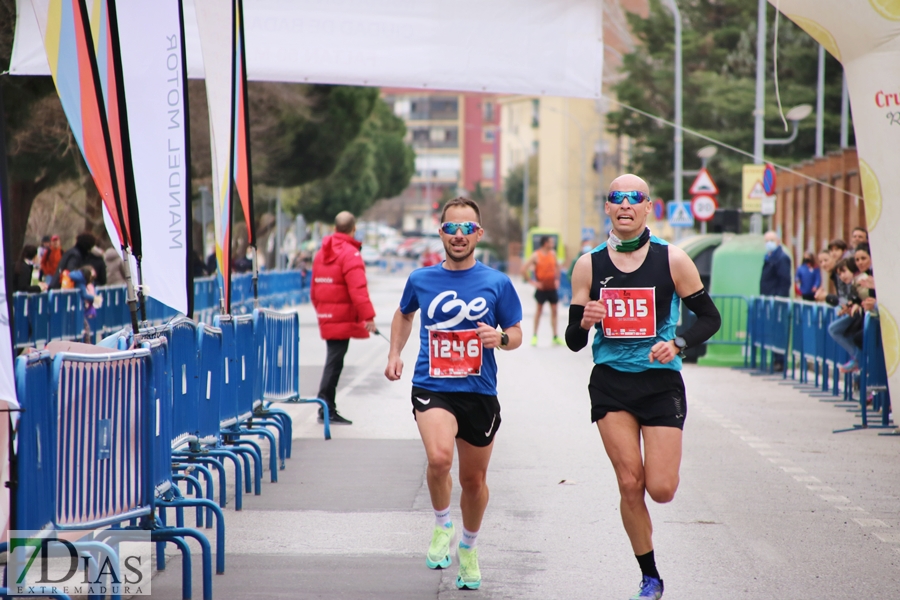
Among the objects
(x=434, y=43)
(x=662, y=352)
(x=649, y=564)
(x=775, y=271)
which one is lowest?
(x=649, y=564)

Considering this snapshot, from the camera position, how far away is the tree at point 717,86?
135 ft

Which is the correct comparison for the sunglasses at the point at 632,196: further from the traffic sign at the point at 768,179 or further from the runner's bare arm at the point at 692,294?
the traffic sign at the point at 768,179

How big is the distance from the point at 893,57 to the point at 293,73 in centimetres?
665

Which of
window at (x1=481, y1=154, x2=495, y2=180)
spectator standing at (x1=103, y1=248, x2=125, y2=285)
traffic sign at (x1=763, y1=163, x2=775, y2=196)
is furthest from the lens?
window at (x1=481, y1=154, x2=495, y2=180)

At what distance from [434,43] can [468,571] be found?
9.14 metres

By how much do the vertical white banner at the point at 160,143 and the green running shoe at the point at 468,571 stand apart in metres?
3.15

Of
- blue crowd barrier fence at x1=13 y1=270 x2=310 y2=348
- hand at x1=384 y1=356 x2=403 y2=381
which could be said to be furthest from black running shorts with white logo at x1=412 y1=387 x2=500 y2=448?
blue crowd barrier fence at x1=13 y1=270 x2=310 y2=348

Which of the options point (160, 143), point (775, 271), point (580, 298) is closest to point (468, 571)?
point (580, 298)

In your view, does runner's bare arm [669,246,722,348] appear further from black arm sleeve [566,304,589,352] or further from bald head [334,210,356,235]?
bald head [334,210,356,235]

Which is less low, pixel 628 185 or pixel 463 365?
pixel 628 185

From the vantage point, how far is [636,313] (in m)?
6.15

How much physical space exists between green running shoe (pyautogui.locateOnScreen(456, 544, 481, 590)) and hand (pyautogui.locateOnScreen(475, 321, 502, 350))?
1.02 metres

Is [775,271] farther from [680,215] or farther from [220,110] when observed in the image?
[680,215]

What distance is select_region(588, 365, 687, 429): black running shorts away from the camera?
241 inches
